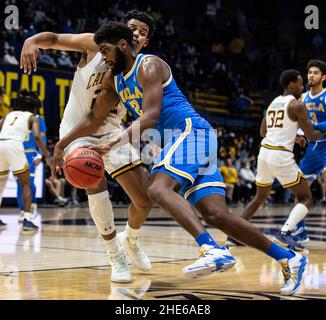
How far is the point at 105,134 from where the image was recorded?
5.09 m

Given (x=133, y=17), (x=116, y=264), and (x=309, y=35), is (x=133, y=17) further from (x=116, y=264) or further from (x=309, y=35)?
(x=309, y=35)

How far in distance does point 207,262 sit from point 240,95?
18.5m

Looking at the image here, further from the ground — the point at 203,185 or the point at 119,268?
the point at 203,185

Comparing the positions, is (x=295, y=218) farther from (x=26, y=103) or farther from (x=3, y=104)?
(x=3, y=104)

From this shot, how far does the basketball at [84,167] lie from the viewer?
4277 millimetres

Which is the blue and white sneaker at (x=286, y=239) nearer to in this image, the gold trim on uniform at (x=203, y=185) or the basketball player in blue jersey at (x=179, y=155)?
the basketball player in blue jersey at (x=179, y=155)

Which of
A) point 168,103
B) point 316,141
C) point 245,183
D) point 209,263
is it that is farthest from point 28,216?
point 245,183

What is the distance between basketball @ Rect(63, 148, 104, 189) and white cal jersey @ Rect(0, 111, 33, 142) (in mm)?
4900

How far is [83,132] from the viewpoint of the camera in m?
4.86

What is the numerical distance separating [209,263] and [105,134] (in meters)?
1.60

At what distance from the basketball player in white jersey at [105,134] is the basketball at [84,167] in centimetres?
49

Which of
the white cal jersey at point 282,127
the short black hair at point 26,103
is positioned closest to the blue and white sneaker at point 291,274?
the white cal jersey at point 282,127

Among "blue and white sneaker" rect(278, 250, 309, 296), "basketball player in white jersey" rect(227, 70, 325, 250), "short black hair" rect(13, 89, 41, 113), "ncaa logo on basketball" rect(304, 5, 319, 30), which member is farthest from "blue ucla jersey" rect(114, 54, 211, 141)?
"ncaa logo on basketball" rect(304, 5, 319, 30)

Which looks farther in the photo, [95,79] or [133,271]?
[133,271]
